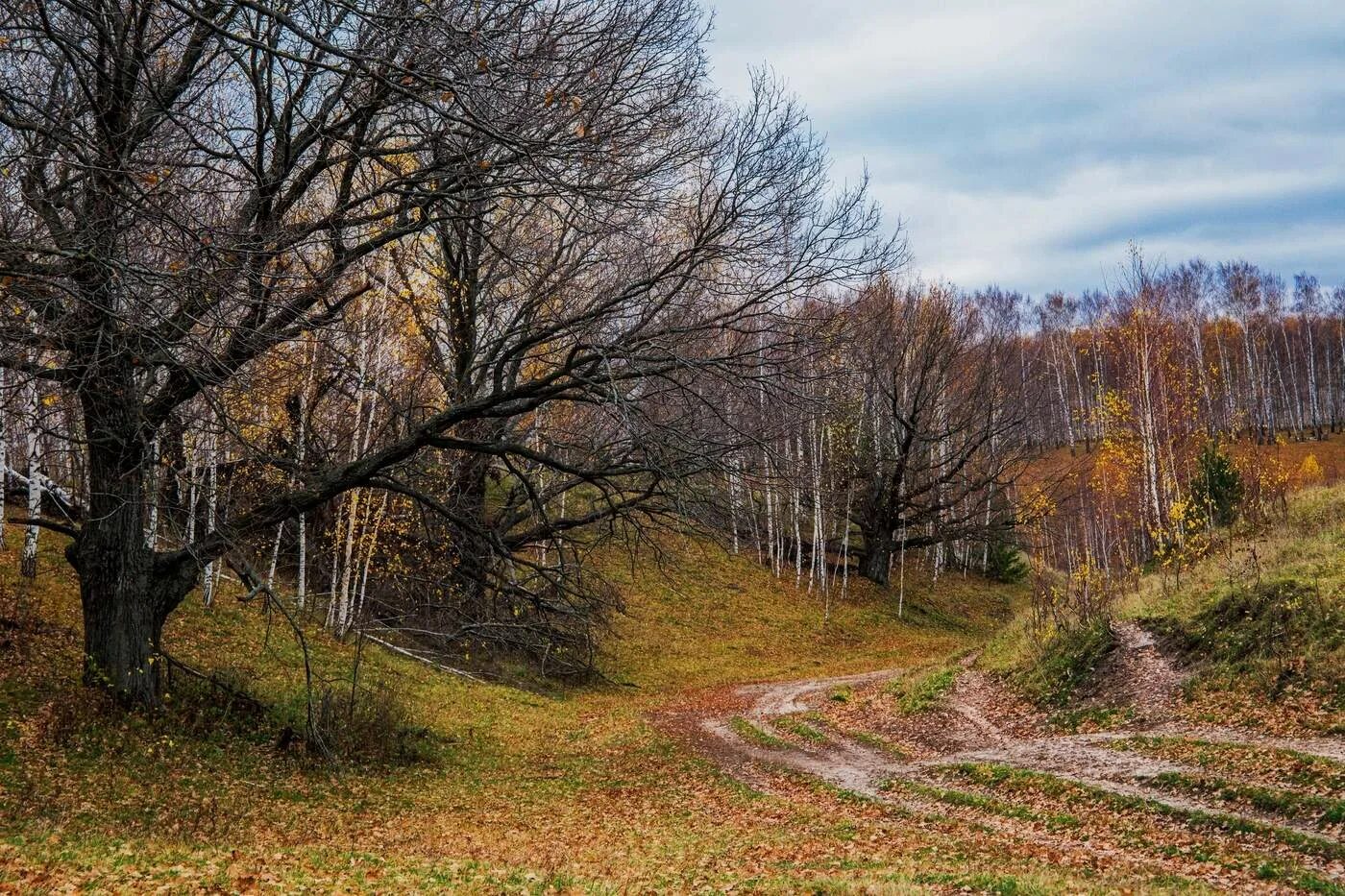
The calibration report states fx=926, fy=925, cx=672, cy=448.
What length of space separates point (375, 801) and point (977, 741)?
29.3 feet

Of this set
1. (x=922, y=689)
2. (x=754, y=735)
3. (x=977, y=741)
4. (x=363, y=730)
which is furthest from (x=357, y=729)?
(x=922, y=689)

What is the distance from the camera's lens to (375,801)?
35.8 ft

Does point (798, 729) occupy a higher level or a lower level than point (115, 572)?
lower

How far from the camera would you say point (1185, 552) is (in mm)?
18844

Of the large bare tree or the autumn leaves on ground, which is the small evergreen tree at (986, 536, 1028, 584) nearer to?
the autumn leaves on ground

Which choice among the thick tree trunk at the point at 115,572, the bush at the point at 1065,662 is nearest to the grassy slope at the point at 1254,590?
the bush at the point at 1065,662

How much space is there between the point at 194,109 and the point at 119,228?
600 centimetres

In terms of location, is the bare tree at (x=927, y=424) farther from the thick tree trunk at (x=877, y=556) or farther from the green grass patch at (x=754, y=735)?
the green grass patch at (x=754, y=735)

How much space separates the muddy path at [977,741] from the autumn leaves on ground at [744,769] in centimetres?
6

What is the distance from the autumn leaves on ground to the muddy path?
6 centimetres

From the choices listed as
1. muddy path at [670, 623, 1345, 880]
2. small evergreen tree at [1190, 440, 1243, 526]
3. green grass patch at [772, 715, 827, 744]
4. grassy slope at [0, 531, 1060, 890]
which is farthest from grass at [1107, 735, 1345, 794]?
small evergreen tree at [1190, 440, 1243, 526]

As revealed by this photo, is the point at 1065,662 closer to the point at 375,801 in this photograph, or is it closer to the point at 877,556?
the point at 375,801

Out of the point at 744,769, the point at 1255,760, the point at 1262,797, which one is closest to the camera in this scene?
the point at 1262,797

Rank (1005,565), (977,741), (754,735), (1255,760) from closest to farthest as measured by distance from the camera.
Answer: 1. (1255,760)
2. (977,741)
3. (754,735)
4. (1005,565)
